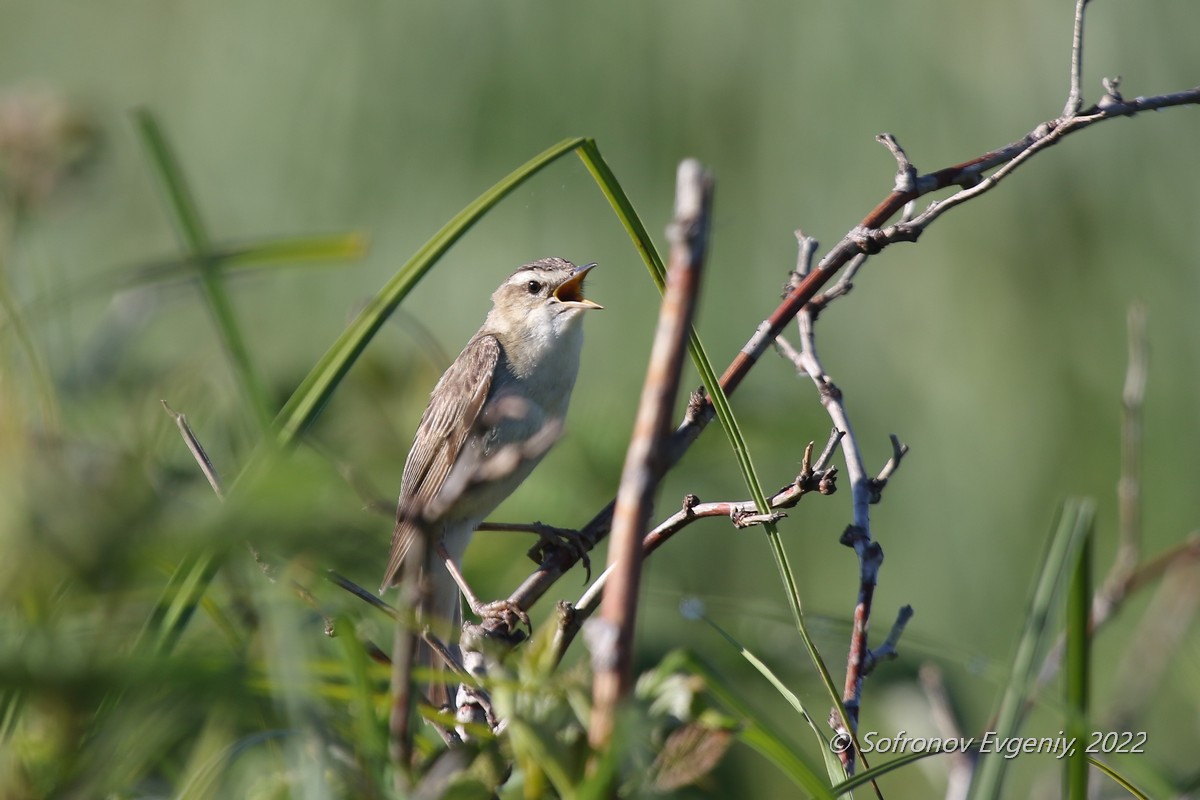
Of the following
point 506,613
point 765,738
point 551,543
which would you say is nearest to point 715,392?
point 765,738

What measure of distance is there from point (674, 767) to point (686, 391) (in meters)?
3.70

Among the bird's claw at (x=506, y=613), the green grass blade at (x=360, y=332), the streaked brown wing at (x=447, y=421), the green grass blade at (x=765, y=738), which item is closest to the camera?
the green grass blade at (x=765, y=738)

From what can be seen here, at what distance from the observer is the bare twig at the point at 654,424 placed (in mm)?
777

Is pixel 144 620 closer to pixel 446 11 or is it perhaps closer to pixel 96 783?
pixel 96 783

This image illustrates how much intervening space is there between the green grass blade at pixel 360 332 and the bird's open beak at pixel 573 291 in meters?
2.12

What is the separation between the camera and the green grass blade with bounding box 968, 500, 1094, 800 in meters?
0.91

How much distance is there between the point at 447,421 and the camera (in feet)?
10.6

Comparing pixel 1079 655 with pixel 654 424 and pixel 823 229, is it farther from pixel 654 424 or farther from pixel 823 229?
pixel 823 229

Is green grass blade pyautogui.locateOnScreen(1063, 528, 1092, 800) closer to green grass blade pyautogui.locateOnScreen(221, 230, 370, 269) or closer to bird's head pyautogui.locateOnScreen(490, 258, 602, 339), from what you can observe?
green grass blade pyautogui.locateOnScreen(221, 230, 370, 269)

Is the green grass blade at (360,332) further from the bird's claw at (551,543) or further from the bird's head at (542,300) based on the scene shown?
the bird's head at (542,300)

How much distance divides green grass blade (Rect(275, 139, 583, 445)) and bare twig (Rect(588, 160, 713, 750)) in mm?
305

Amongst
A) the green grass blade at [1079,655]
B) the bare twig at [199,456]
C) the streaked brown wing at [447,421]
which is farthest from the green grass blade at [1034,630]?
the streaked brown wing at [447,421]

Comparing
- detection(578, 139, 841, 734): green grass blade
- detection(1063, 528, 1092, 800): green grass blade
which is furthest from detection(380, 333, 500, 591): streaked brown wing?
detection(1063, 528, 1092, 800): green grass blade

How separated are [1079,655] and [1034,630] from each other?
83mm
